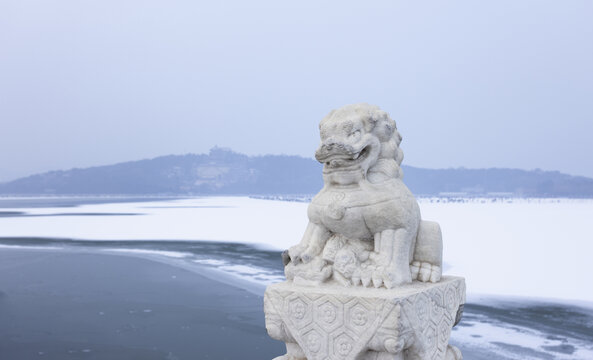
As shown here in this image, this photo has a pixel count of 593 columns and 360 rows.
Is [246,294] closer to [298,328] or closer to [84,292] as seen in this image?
[84,292]

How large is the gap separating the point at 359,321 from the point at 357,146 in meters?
1.02

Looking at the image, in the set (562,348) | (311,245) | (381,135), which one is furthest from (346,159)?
(562,348)

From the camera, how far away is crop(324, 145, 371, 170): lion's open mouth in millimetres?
3207

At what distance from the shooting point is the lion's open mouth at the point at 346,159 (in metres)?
3.21

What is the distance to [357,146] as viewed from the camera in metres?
3.19

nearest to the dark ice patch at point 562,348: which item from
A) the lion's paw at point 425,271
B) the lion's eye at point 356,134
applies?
the lion's paw at point 425,271

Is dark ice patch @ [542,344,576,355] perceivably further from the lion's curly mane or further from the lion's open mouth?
the lion's open mouth

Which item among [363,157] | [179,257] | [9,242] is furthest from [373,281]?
[9,242]

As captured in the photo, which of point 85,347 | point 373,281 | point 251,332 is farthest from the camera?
point 251,332

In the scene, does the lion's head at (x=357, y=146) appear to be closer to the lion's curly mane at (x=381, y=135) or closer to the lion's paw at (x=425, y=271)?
the lion's curly mane at (x=381, y=135)

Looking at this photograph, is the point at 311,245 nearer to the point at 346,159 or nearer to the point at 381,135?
the point at 346,159

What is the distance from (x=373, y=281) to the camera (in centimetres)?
310

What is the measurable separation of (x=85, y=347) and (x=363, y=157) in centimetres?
369

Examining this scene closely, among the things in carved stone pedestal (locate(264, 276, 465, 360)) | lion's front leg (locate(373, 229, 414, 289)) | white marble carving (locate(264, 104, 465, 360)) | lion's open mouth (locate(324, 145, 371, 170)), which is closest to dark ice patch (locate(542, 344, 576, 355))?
white marble carving (locate(264, 104, 465, 360))
